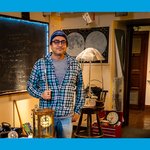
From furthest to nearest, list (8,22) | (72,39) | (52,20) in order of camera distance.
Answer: (72,39), (52,20), (8,22)

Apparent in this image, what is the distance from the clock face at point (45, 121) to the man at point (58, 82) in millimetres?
165

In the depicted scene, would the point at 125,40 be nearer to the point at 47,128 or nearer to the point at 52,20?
the point at 52,20

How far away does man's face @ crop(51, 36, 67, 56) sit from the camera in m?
1.34

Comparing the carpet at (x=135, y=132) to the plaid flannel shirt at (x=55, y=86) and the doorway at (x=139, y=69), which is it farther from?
the plaid flannel shirt at (x=55, y=86)

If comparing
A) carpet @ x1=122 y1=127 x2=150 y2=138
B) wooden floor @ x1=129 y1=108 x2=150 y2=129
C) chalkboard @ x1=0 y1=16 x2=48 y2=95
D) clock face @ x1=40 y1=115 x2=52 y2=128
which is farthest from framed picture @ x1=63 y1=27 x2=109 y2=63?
clock face @ x1=40 y1=115 x2=52 y2=128

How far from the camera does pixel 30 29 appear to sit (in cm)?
261

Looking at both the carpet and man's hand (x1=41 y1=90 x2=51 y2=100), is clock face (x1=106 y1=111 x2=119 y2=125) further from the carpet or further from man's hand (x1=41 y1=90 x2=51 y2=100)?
man's hand (x1=41 y1=90 x2=51 y2=100)

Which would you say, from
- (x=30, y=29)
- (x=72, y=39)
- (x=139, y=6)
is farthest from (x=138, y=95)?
(x=139, y=6)

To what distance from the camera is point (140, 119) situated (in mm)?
4020

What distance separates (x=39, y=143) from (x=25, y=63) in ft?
7.52

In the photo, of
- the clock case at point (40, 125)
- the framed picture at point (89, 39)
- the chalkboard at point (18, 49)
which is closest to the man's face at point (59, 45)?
the clock case at point (40, 125)

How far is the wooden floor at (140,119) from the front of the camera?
12.0 feet

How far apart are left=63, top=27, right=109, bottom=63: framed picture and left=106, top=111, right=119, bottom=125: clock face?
0.75m

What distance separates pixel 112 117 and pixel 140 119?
128 centimetres
